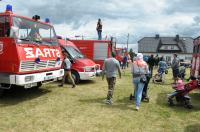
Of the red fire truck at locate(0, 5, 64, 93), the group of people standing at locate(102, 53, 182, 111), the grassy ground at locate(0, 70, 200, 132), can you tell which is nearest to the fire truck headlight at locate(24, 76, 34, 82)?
the red fire truck at locate(0, 5, 64, 93)

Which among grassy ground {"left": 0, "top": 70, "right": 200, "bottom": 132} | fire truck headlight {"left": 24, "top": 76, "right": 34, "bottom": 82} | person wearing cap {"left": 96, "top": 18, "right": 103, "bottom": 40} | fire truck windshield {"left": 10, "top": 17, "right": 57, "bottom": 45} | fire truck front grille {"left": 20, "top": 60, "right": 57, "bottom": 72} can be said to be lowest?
grassy ground {"left": 0, "top": 70, "right": 200, "bottom": 132}

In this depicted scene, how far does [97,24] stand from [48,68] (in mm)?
10445

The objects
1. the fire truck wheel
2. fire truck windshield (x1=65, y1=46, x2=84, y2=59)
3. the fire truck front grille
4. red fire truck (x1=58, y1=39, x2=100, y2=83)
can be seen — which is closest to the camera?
the fire truck front grille

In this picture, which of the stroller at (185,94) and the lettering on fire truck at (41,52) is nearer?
the lettering on fire truck at (41,52)

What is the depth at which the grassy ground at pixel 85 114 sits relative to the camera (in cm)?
772

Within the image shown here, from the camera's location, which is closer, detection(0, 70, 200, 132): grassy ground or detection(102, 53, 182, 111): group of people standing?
detection(0, 70, 200, 132): grassy ground

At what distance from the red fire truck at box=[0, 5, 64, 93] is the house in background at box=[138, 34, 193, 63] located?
223 feet

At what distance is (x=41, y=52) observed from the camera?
1066 centimetres

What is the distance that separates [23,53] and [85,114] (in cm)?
289

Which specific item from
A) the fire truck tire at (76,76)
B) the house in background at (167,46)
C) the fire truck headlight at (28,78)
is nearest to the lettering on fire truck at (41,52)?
the fire truck headlight at (28,78)

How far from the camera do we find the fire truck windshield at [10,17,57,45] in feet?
32.3

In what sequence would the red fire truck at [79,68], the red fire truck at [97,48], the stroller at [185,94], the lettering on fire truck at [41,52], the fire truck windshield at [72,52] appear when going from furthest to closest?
the red fire truck at [97,48] < the fire truck windshield at [72,52] < the red fire truck at [79,68] < the stroller at [185,94] < the lettering on fire truck at [41,52]

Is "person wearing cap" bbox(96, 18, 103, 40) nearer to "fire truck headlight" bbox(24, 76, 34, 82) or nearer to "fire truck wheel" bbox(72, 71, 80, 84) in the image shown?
"fire truck wheel" bbox(72, 71, 80, 84)

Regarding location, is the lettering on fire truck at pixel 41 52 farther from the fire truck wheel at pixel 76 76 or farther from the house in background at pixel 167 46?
the house in background at pixel 167 46
